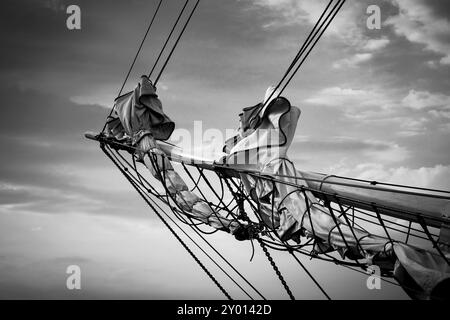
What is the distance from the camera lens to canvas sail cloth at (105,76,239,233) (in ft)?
29.6

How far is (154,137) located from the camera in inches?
402

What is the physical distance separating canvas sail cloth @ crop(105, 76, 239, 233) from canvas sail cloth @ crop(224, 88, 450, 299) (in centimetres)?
123

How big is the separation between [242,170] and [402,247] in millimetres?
3249

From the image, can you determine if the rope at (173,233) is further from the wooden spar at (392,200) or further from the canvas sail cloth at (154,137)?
the wooden spar at (392,200)

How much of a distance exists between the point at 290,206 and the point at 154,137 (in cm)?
452

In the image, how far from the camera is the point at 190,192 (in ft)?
30.2

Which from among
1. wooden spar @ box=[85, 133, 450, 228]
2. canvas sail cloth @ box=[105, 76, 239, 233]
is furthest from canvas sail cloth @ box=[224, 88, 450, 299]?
canvas sail cloth @ box=[105, 76, 239, 233]

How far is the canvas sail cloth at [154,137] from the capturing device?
9.02 m

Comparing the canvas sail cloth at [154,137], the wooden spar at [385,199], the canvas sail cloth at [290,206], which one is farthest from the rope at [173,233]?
the wooden spar at [385,199]

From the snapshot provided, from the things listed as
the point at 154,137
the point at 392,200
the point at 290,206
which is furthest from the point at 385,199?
the point at 154,137

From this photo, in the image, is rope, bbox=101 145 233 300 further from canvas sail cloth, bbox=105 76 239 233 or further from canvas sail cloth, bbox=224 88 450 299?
canvas sail cloth, bbox=224 88 450 299
